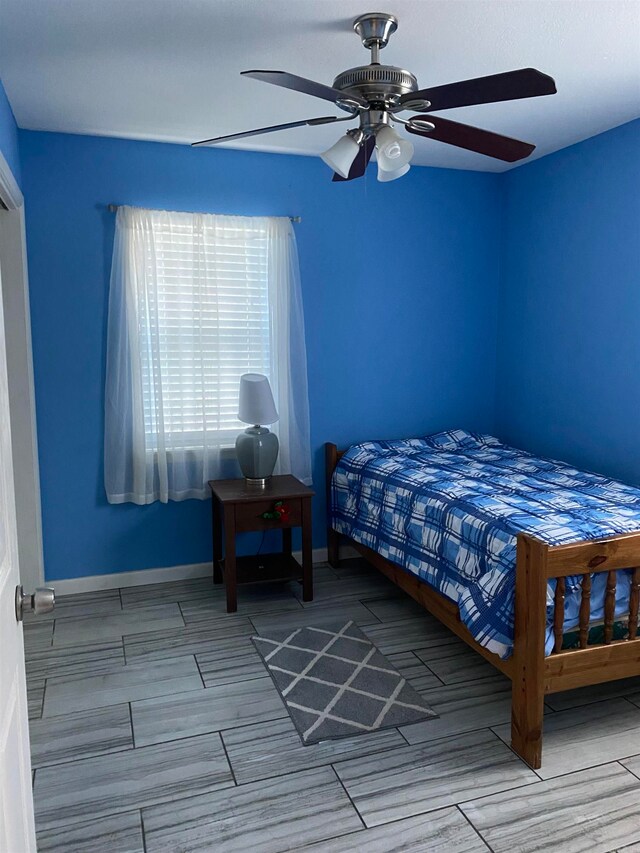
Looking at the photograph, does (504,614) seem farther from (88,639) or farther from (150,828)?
(88,639)

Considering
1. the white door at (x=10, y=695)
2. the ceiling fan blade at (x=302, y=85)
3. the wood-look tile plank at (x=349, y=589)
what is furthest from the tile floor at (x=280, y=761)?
the ceiling fan blade at (x=302, y=85)

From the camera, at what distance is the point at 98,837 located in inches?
74.4

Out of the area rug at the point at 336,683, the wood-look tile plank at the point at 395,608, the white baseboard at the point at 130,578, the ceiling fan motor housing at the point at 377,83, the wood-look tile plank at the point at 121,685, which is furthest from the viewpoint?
the white baseboard at the point at 130,578

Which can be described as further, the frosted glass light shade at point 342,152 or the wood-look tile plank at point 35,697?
the wood-look tile plank at point 35,697

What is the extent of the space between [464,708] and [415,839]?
2.32 feet

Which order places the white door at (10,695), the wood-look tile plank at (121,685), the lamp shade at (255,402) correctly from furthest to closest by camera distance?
the lamp shade at (255,402) < the wood-look tile plank at (121,685) < the white door at (10,695)

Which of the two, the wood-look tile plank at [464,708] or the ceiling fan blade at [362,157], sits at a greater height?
the ceiling fan blade at [362,157]

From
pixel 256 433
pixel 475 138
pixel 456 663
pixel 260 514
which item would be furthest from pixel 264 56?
pixel 456 663

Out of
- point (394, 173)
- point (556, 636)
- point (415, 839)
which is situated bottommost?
point (415, 839)

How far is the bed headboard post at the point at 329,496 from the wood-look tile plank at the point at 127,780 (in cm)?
181

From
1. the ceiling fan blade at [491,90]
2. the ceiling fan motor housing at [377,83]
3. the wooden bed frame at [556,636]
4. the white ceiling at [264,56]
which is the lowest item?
the wooden bed frame at [556,636]

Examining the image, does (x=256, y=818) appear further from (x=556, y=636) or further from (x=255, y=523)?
(x=255, y=523)

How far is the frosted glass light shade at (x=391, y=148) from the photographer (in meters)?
2.11

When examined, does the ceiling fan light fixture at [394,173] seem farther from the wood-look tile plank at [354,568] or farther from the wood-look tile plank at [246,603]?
the wood-look tile plank at [354,568]
